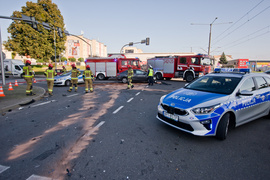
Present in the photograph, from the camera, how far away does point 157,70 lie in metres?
20.8

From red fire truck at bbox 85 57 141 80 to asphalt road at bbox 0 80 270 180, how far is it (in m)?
15.6

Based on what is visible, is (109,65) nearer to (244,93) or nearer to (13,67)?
(13,67)

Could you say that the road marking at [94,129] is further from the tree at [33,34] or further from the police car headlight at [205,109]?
the tree at [33,34]

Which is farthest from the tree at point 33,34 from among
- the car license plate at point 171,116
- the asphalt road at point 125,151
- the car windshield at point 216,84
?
the car license plate at point 171,116

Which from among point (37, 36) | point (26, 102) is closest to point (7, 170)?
point (26, 102)

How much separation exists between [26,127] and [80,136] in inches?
74.3

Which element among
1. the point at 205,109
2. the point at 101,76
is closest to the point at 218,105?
the point at 205,109

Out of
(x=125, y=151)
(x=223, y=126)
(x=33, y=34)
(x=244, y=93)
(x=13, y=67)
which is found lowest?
(x=125, y=151)

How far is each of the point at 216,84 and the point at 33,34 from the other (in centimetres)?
3484

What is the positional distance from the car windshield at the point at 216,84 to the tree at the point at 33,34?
108 feet

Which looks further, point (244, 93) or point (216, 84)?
point (216, 84)

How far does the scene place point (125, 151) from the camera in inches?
128

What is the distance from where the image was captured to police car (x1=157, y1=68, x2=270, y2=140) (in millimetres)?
3414

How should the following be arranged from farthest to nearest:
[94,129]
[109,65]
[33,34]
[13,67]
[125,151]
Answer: [33,34], [13,67], [109,65], [94,129], [125,151]
